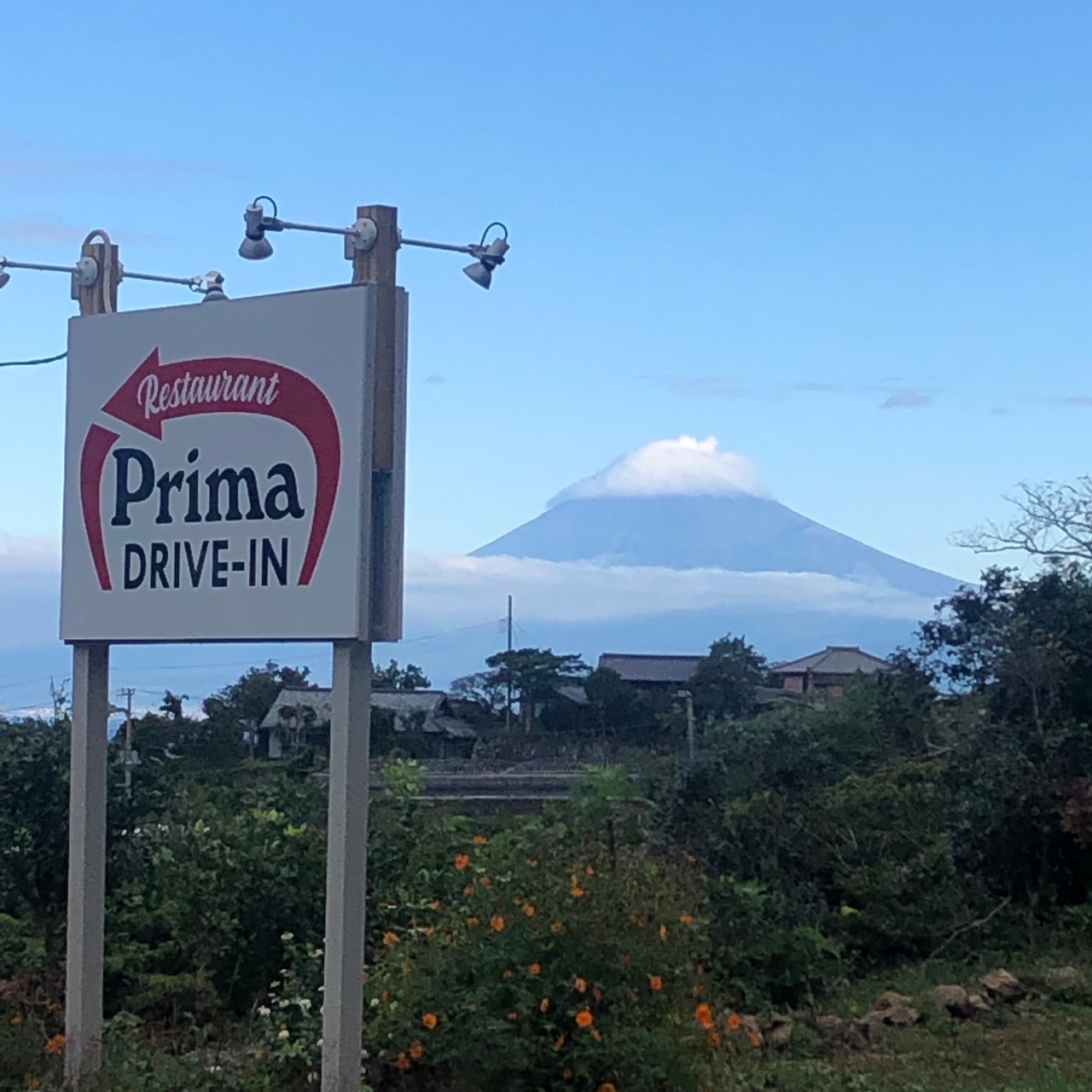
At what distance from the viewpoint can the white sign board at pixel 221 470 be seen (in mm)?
6031

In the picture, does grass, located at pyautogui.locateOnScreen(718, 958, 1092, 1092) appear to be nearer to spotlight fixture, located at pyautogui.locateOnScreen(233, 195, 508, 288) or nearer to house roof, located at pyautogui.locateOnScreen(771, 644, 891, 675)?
spotlight fixture, located at pyautogui.locateOnScreen(233, 195, 508, 288)

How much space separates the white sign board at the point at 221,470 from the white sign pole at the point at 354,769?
0.23 ft

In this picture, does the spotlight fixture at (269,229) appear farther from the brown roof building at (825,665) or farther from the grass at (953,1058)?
the brown roof building at (825,665)

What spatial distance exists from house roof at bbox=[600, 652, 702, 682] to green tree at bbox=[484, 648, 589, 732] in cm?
828

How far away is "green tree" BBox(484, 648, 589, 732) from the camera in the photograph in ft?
129

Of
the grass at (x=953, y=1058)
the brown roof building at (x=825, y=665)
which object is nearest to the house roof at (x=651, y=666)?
the brown roof building at (x=825, y=665)

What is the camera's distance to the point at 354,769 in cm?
598

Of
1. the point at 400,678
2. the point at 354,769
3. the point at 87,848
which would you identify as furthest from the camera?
the point at 400,678

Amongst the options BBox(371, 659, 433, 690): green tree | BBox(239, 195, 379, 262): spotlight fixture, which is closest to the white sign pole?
BBox(239, 195, 379, 262): spotlight fixture

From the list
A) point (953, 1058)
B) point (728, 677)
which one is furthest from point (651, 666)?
point (953, 1058)

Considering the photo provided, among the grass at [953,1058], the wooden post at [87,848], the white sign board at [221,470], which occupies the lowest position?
the grass at [953,1058]

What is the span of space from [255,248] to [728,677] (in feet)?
109

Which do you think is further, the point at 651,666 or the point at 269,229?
the point at 651,666

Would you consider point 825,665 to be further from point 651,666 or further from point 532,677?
point 532,677
